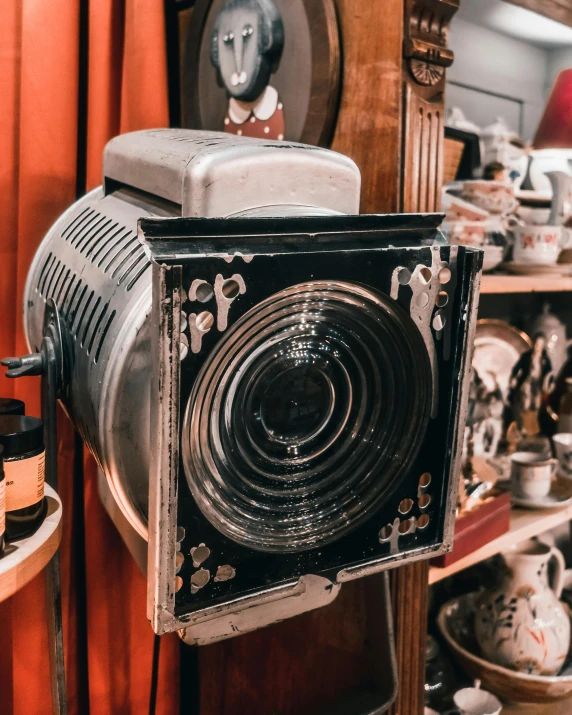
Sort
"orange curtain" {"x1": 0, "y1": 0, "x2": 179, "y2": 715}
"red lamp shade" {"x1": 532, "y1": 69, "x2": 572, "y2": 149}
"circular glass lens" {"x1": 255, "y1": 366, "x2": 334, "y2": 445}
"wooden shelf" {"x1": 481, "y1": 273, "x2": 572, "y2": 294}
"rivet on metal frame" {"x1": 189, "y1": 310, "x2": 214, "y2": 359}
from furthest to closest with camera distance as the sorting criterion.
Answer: "red lamp shade" {"x1": 532, "y1": 69, "x2": 572, "y2": 149} < "wooden shelf" {"x1": 481, "y1": 273, "x2": 572, "y2": 294} < "orange curtain" {"x1": 0, "y1": 0, "x2": 179, "y2": 715} < "circular glass lens" {"x1": 255, "y1": 366, "x2": 334, "y2": 445} < "rivet on metal frame" {"x1": 189, "y1": 310, "x2": 214, "y2": 359}

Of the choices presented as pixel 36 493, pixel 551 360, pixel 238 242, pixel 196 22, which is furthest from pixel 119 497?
pixel 551 360

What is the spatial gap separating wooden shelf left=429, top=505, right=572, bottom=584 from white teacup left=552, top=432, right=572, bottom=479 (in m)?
0.14

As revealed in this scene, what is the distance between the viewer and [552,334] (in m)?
1.68

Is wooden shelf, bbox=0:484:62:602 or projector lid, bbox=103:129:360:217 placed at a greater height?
projector lid, bbox=103:129:360:217

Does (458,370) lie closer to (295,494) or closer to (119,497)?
(295,494)

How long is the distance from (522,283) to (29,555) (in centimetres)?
93

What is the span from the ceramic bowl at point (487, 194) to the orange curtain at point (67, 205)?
0.59 meters

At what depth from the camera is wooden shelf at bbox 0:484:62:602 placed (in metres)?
0.62

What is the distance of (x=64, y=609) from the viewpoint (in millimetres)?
1115

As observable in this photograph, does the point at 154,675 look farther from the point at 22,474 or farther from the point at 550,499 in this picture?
the point at 550,499

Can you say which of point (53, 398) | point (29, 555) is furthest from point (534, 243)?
point (29, 555)

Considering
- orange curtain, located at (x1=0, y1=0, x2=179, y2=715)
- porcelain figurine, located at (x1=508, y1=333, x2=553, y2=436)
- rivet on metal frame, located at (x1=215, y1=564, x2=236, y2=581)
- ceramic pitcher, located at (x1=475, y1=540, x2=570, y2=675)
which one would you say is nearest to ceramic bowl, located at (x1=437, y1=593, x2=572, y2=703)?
ceramic pitcher, located at (x1=475, y1=540, x2=570, y2=675)

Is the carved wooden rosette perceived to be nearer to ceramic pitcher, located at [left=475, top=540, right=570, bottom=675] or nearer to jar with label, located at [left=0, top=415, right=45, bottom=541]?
jar with label, located at [left=0, top=415, right=45, bottom=541]

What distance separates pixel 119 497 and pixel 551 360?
4.42 ft
